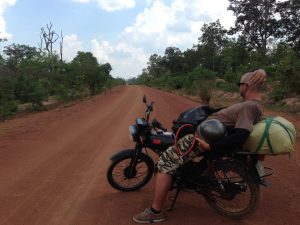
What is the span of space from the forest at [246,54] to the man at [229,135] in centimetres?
106

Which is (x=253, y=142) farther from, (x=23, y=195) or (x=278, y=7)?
(x=278, y=7)

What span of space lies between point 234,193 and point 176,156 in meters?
0.73

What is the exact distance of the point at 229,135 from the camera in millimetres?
3953

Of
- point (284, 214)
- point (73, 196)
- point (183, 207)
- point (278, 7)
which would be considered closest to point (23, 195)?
point (73, 196)

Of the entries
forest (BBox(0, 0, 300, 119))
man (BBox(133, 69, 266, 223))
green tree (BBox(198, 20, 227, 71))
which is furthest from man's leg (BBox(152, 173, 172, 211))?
green tree (BBox(198, 20, 227, 71))

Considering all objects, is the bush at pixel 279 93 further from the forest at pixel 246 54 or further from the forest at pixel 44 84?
the forest at pixel 44 84

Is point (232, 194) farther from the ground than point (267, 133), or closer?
closer

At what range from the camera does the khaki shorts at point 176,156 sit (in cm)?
416

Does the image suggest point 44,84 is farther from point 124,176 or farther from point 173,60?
point 173,60

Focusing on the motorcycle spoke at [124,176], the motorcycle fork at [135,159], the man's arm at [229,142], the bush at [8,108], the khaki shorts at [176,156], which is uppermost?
the man's arm at [229,142]

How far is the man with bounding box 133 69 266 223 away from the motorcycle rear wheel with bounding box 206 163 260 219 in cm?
30

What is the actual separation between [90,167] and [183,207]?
2392 millimetres

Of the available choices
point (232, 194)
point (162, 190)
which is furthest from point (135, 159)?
point (232, 194)

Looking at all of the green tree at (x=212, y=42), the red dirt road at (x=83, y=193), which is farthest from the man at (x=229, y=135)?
the green tree at (x=212, y=42)
